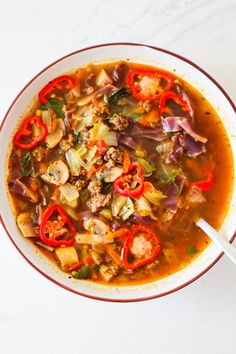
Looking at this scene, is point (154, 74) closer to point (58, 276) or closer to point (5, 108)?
point (5, 108)

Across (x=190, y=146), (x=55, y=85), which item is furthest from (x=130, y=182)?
(x=55, y=85)

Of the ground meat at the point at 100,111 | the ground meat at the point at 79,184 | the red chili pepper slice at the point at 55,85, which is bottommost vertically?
the ground meat at the point at 79,184

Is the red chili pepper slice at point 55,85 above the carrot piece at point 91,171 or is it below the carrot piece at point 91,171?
above

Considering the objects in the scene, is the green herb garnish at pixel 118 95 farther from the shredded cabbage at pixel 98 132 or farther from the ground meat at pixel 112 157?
the ground meat at pixel 112 157

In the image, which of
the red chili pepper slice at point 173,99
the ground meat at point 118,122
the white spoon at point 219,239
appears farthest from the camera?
the red chili pepper slice at point 173,99

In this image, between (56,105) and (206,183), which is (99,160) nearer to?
(56,105)

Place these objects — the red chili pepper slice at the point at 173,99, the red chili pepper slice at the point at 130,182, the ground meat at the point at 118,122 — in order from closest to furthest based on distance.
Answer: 1. the red chili pepper slice at the point at 130,182
2. the ground meat at the point at 118,122
3. the red chili pepper slice at the point at 173,99

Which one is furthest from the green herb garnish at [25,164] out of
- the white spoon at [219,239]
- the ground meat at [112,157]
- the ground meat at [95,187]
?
the white spoon at [219,239]
